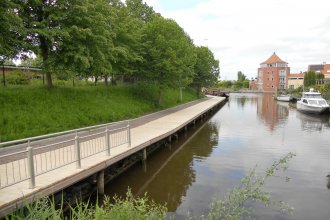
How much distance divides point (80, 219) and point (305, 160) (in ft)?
44.4

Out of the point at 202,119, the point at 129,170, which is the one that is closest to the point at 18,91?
the point at 129,170

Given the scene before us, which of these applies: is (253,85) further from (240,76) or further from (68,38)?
(68,38)

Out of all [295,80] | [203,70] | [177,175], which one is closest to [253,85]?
[295,80]

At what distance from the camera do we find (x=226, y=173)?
40.8 feet

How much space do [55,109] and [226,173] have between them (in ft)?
31.4

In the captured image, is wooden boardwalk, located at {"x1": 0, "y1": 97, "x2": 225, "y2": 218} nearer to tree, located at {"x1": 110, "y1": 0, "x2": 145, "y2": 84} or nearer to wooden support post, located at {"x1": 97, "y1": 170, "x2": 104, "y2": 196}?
wooden support post, located at {"x1": 97, "y1": 170, "x2": 104, "y2": 196}

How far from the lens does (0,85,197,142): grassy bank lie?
12648mm

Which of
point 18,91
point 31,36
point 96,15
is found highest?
point 96,15

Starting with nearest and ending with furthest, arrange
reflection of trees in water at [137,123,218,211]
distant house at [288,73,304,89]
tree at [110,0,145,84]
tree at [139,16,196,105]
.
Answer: reflection of trees in water at [137,123,218,211] < tree at [110,0,145,84] < tree at [139,16,196,105] < distant house at [288,73,304,89]

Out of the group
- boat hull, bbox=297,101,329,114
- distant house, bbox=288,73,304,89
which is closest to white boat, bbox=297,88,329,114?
boat hull, bbox=297,101,329,114

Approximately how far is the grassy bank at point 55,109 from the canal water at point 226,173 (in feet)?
15.1

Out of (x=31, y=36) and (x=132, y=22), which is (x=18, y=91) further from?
(x=132, y=22)

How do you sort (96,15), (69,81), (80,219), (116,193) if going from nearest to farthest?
(80,219) → (116,193) → (96,15) → (69,81)

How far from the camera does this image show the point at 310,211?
8.87m
